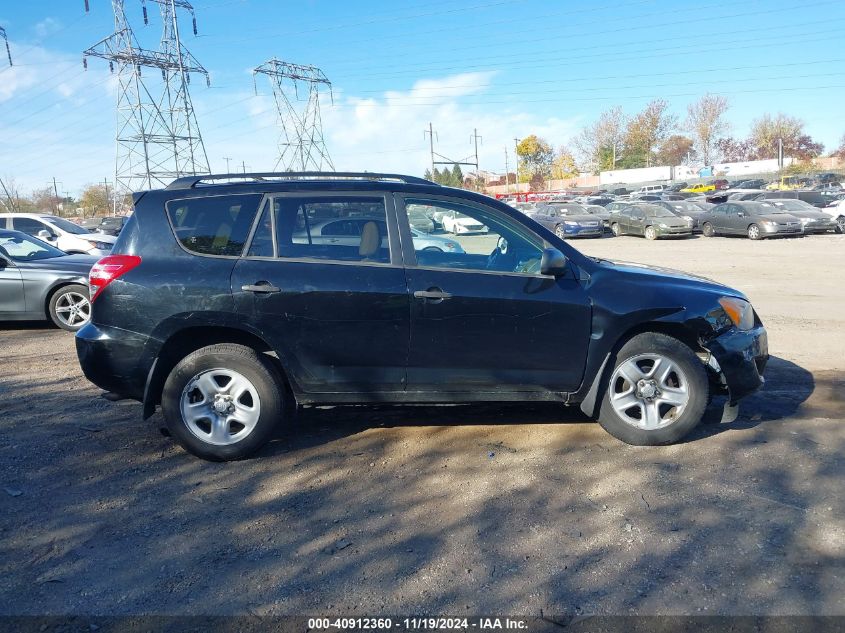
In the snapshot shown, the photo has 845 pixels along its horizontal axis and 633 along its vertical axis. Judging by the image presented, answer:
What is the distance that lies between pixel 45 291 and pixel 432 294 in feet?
22.7

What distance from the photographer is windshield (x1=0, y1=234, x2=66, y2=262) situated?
9875mm

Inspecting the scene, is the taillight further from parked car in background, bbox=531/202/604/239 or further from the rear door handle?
parked car in background, bbox=531/202/604/239

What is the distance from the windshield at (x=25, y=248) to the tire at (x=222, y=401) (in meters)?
6.64

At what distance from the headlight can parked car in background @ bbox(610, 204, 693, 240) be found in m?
22.1

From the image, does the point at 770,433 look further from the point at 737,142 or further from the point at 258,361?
the point at 737,142

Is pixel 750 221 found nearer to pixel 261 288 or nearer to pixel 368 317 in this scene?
pixel 368 317

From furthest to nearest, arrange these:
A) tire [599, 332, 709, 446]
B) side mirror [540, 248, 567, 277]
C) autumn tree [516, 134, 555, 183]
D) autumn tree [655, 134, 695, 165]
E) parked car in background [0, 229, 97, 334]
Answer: autumn tree [516, 134, 555, 183] → autumn tree [655, 134, 695, 165] → parked car in background [0, 229, 97, 334] → tire [599, 332, 709, 446] → side mirror [540, 248, 567, 277]

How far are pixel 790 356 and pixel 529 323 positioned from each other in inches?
164

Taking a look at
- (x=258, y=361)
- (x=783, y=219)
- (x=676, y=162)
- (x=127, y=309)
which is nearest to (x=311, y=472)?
(x=258, y=361)

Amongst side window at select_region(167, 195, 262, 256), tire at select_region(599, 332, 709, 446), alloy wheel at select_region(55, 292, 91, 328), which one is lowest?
tire at select_region(599, 332, 709, 446)

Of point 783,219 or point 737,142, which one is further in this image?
point 737,142

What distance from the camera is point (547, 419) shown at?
5.27 metres

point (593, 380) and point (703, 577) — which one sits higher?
point (593, 380)

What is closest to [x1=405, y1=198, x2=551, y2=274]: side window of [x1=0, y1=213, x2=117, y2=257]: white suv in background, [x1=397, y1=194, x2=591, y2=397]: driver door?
[x1=397, y1=194, x2=591, y2=397]: driver door
